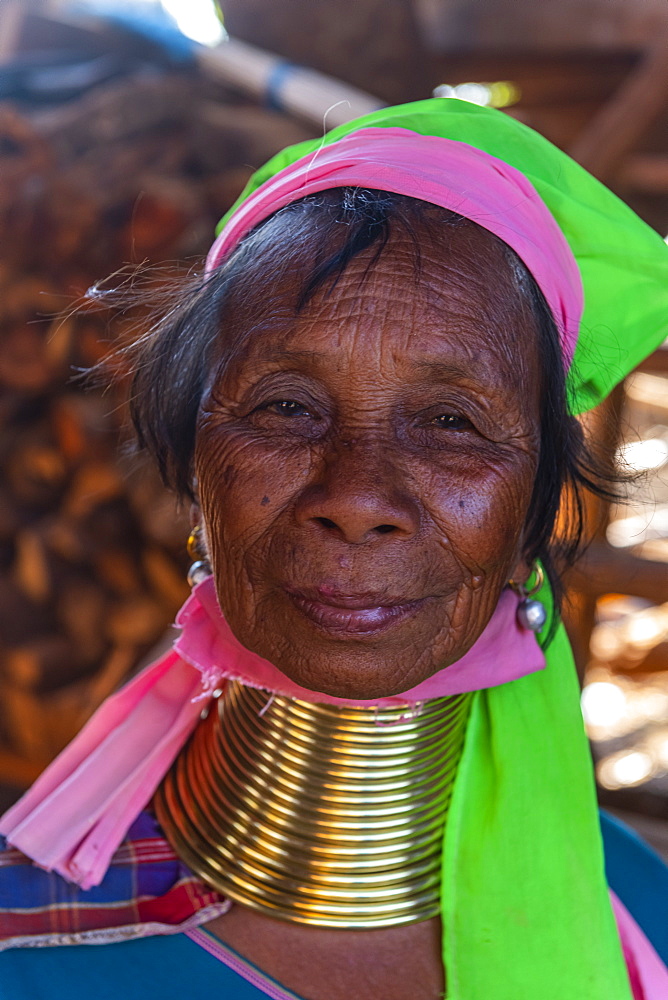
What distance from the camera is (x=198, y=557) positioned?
144 cm

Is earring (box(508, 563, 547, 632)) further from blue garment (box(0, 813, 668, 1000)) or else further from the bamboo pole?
the bamboo pole

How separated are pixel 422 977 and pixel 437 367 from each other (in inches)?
35.4

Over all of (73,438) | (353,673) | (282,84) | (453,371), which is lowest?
(353,673)

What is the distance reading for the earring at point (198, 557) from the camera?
1407 mm

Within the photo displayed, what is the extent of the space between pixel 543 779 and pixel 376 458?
647 mm

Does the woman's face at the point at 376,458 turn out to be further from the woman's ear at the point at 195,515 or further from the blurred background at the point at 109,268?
the blurred background at the point at 109,268

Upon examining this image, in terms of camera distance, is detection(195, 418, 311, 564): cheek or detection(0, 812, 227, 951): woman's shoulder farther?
detection(0, 812, 227, 951): woman's shoulder

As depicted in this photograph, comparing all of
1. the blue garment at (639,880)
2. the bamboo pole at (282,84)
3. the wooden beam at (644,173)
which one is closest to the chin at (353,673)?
the blue garment at (639,880)

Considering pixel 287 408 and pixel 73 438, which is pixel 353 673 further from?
pixel 73 438

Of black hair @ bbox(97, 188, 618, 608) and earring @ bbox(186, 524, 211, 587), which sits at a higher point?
black hair @ bbox(97, 188, 618, 608)

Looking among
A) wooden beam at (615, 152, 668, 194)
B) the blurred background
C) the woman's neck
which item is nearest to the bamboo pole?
the blurred background

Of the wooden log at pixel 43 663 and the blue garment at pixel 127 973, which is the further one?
the wooden log at pixel 43 663

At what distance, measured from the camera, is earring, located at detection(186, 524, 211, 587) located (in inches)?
55.4

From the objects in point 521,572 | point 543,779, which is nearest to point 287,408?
point 521,572
